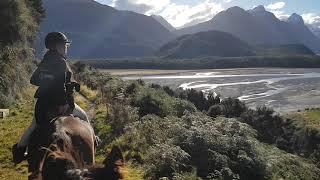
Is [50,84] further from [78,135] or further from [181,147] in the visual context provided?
[181,147]

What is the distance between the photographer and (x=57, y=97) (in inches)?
263

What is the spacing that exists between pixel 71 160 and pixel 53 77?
2842mm

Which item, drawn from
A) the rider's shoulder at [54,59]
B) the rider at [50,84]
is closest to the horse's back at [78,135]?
the rider at [50,84]

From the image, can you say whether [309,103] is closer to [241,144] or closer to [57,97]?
[241,144]

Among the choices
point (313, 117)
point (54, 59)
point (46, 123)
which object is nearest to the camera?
point (46, 123)

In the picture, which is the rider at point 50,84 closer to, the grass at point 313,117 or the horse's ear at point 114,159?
the horse's ear at point 114,159

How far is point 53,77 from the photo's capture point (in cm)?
671

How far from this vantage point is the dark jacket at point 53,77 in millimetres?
6680

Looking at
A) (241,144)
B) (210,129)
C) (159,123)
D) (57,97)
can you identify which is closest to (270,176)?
(241,144)

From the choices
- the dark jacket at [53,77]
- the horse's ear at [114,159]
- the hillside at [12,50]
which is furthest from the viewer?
the hillside at [12,50]

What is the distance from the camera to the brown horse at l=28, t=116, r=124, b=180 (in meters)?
3.72

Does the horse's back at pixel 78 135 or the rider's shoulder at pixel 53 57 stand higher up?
the rider's shoulder at pixel 53 57

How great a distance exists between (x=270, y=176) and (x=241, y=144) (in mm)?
1259

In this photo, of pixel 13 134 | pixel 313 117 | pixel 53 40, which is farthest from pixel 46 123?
pixel 313 117
